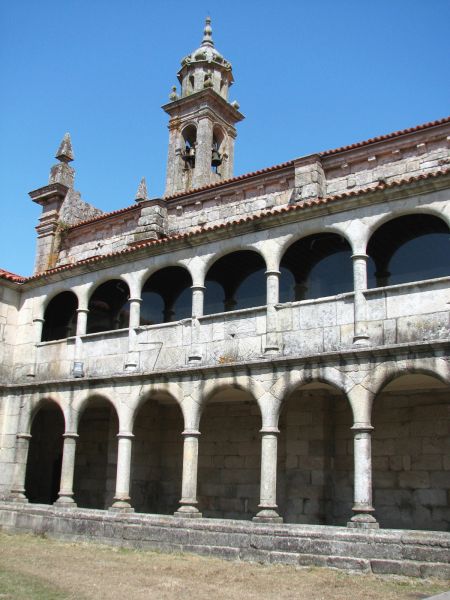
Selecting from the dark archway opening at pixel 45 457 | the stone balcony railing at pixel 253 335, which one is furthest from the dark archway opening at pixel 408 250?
the dark archway opening at pixel 45 457

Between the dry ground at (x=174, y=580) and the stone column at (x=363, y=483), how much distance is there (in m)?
0.97

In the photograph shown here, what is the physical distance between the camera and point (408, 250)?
1295cm

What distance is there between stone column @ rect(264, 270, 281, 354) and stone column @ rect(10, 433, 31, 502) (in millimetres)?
6927

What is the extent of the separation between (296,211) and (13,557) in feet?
25.2

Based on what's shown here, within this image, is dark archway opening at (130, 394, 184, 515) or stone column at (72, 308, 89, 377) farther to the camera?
dark archway opening at (130, 394, 184, 515)

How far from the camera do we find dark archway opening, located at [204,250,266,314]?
14.8 meters

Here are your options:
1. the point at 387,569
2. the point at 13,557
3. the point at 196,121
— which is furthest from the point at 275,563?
the point at 196,121

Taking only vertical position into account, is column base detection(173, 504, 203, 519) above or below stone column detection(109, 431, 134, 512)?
below

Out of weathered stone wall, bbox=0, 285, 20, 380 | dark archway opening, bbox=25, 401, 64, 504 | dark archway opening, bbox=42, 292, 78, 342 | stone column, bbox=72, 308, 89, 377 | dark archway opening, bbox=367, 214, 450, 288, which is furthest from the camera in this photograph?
dark archway opening, bbox=25, 401, 64, 504

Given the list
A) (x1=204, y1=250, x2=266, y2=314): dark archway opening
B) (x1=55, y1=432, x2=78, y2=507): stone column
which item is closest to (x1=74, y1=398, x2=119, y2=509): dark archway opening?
(x1=55, y1=432, x2=78, y2=507): stone column

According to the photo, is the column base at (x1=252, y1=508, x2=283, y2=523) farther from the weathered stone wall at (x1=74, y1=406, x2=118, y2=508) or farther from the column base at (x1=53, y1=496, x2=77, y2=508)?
the weathered stone wall at (x1=74, y1=406, x2=118, y2=508)

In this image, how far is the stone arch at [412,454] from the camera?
1234 cm

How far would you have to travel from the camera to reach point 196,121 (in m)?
24.5

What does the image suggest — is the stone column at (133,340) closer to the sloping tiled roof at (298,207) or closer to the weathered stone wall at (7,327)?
the sloping tiled roof at (298,207)
